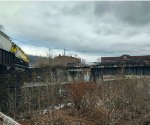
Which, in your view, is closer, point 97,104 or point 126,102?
point 97,104

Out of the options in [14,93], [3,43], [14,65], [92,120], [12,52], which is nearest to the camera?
[92,120]

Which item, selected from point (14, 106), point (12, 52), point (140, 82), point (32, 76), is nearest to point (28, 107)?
point (14, 106)

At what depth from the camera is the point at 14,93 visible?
2303 cm

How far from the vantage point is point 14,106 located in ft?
71.9

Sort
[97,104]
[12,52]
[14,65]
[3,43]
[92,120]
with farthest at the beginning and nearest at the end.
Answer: [14,65]
[12,52]
[3,43]
[97,104]
[92,120]

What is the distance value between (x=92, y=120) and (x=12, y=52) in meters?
10.8

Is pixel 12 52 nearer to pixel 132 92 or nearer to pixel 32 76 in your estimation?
pixel 32 76

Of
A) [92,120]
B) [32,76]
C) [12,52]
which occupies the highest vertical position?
[12,52]

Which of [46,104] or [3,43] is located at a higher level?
[3,43]

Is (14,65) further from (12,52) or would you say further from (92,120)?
(92,120)

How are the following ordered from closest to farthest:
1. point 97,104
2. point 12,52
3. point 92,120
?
1. point 92,120
2. point 97,104
3. point 12,52

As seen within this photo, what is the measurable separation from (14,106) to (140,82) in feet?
44.3

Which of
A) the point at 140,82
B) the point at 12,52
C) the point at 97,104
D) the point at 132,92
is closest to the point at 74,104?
the point at 97,104

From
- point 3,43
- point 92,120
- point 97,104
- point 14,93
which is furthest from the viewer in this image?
point 3,43
